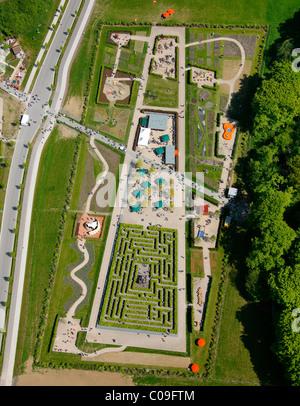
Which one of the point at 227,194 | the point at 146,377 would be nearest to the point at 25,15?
the point at 227,194

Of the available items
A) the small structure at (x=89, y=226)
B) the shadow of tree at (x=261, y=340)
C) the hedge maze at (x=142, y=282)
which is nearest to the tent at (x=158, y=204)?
the hedge maze at (x=142, y=282)

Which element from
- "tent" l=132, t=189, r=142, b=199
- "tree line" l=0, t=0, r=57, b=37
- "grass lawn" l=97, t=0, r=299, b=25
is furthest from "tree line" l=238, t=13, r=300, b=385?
"tree line" l=0, t=0, r=57, b=37

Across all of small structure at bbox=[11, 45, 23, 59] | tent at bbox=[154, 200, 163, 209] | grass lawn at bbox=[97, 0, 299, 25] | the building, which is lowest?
tent at bbox=[154, 200, 163, 209]

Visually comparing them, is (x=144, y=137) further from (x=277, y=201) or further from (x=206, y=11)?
(x=206, y=11)

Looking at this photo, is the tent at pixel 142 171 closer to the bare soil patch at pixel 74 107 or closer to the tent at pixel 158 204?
the tent at pixel 158 204

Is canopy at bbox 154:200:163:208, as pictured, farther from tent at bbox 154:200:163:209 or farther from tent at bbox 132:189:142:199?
tent at bbox 132:189:142:199

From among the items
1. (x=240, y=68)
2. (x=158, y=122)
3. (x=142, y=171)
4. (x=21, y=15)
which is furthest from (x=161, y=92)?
(x=21, y=15)
